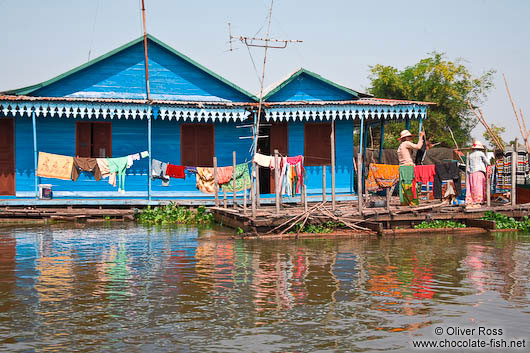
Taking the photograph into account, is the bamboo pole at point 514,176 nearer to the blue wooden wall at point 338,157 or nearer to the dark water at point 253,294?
the dark water at point 253,294

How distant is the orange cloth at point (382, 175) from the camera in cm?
1842

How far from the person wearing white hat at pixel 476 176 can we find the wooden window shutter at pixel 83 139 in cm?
1115

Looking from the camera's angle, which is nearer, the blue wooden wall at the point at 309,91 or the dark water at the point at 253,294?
the dark water at the point at 253,294

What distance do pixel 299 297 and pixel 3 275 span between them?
198 inches

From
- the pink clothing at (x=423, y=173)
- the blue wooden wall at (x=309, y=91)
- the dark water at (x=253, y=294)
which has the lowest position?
the dark water at (x=253, y=294)

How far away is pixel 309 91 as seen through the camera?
2131 cm

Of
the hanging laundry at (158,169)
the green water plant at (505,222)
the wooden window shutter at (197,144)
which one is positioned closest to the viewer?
the green water plant at (505,222)

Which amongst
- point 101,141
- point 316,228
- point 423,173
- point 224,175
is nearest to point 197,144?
point 224,175

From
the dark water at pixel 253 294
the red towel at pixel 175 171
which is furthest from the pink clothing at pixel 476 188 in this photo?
the red towel at pixel 175 171

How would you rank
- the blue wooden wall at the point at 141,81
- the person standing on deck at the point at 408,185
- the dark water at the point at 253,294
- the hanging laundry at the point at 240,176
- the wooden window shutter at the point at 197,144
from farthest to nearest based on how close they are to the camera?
the wooden window shutter at the point at 197,144
the blue wooden wall at the point at 141,81
the hanging laundry at the point at 240,176
the person standing on deck at the point at 408,185
the dark water at the point at 253,294

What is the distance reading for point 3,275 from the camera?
35.1ft

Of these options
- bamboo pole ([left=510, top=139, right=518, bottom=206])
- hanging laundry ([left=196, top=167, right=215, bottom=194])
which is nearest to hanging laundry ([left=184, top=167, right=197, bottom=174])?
hanging laundry ([left=196, top=167, right=215, bottom=194])

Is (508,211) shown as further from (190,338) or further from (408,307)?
(190,338)

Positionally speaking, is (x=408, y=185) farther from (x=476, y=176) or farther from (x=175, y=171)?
(x=175, y=171)
